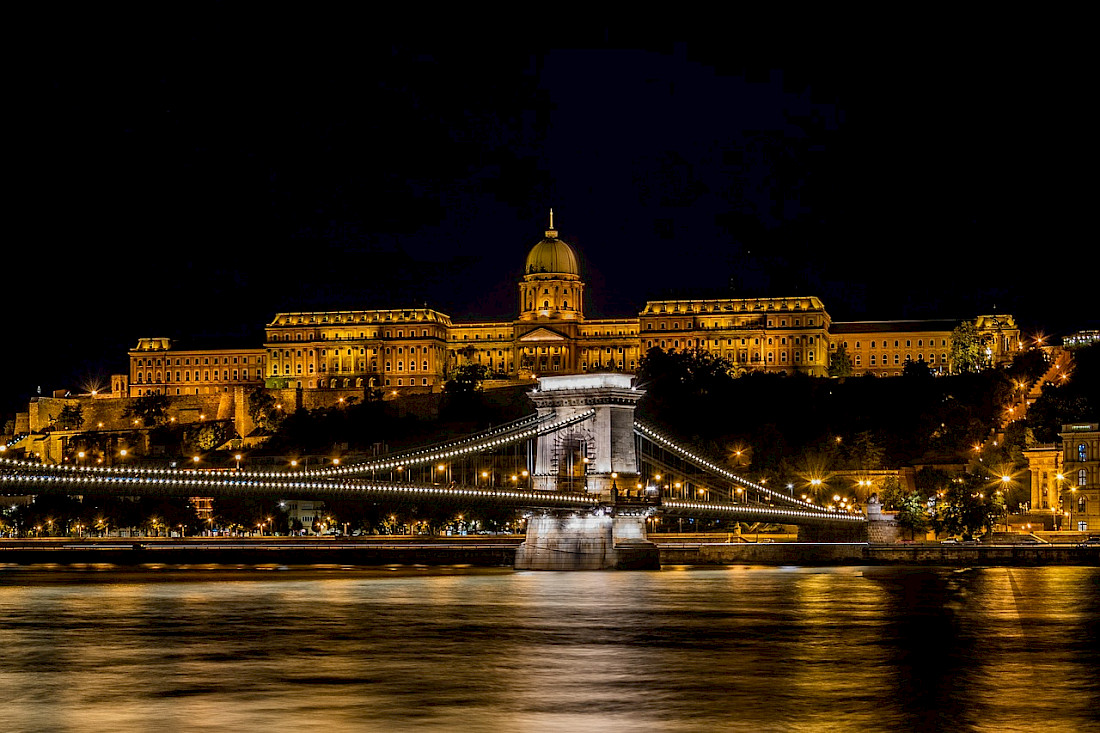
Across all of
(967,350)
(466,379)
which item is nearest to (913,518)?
(967,350)

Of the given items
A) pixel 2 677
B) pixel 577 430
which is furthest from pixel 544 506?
pixel 2 677

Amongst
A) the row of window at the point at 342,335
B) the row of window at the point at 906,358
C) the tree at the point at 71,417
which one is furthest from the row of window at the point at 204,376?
the row of window at the point at 906,358

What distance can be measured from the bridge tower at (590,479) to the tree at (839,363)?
7910cm

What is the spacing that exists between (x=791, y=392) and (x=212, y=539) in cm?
4122

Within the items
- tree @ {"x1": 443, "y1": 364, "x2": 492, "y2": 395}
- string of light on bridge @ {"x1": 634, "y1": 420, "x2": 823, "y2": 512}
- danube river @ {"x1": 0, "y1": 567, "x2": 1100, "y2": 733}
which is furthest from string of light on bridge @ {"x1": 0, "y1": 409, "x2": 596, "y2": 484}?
tree @ {"x1": 443, "y1": 364, "x2": 492, "y2": 395}

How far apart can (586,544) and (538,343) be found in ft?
295

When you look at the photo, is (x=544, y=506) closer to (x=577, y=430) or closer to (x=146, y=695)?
(x=577, y=430)

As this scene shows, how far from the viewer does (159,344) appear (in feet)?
504

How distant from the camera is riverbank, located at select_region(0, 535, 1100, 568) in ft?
205

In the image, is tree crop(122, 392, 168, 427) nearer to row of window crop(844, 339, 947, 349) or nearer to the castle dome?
the castle dome

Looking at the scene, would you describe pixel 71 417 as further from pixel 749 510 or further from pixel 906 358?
pixel 749 510

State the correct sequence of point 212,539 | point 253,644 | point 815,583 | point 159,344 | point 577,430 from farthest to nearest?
point 159,344
point 212,539
point 577,430
point 815,583
point 253,644

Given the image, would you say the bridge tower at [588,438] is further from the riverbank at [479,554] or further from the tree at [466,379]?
the tree at [466,379]

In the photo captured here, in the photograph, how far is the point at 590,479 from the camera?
57281 mm
